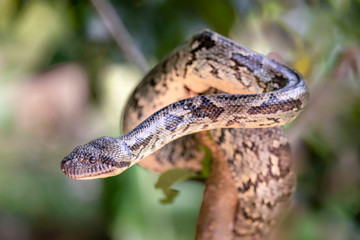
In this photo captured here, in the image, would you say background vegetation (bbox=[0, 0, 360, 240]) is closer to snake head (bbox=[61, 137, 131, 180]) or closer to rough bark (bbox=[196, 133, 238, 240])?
rough bark (bbox=[196, 133, 238, 240])

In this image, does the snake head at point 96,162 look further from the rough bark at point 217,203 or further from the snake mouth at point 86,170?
the rough bark at point 217,203

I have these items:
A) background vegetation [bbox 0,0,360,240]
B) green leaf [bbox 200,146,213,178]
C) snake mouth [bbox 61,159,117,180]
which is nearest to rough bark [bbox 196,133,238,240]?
green leaf [bbox 200,146,213,178]

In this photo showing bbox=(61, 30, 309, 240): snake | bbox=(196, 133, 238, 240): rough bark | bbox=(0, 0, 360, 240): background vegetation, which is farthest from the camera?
bbox=(0, 0, 360, 240): background vegetation

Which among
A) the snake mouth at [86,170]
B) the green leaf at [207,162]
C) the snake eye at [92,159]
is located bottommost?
the green leaf at [207,162]

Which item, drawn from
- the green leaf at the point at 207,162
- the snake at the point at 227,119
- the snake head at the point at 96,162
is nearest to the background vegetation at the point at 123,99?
the snake at the point at 227,119

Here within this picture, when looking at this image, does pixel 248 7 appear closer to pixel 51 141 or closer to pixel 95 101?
pixel 95 101

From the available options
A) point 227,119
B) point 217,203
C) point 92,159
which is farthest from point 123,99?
point 227,119

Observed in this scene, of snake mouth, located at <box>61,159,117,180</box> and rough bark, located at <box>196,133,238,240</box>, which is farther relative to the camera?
rough bark, located at <box>196,133,238,240</box>
